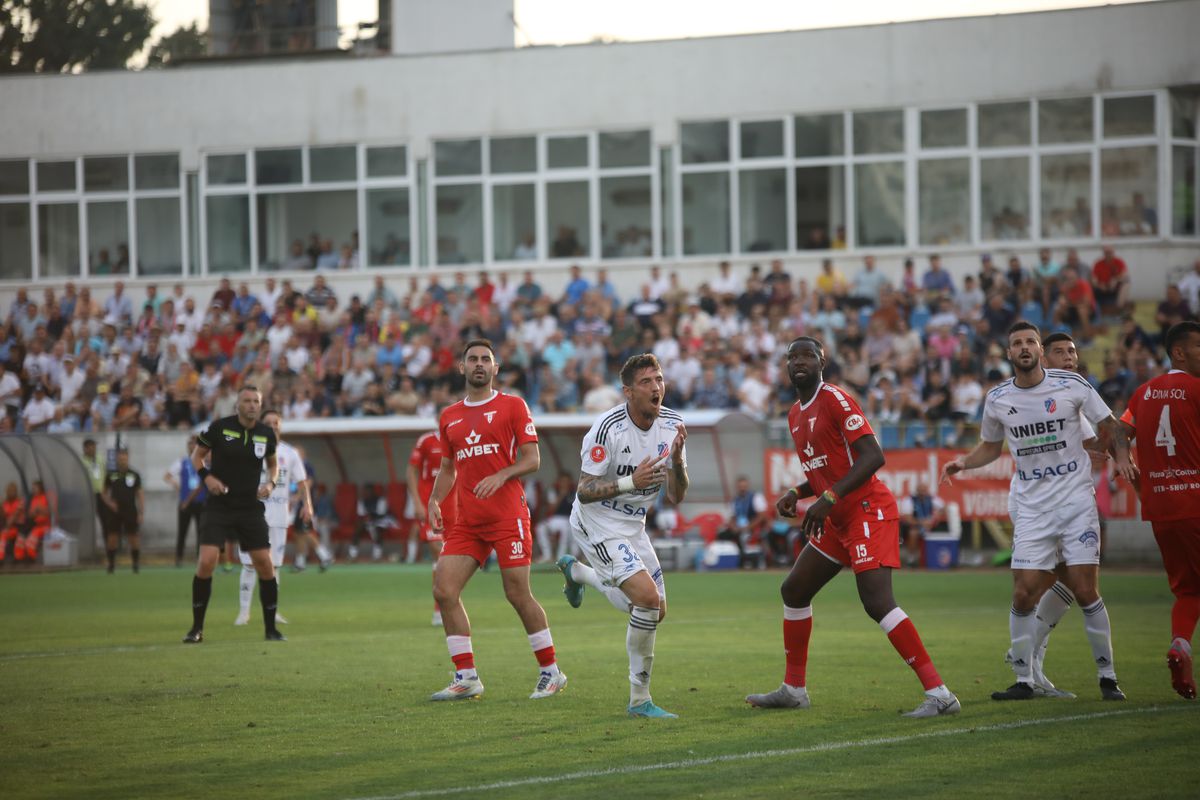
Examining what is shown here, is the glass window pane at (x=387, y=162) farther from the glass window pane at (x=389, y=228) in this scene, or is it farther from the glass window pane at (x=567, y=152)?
the glass window pane at (x=567, y=152)

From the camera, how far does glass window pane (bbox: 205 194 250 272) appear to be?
4103 centimetres

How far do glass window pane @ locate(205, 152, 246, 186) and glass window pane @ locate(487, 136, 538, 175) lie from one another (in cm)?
726

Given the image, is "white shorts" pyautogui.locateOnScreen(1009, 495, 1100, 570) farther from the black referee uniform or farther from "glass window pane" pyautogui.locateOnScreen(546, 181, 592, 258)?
"glass window pane" pyautogui.locateOnScreen(546, 181, 592, 258)

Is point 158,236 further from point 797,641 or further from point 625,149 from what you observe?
point 797,641

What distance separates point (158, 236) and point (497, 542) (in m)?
33.2

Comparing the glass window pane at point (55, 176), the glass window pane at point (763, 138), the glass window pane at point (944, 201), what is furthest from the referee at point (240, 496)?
the glass window pane at point (55, 176)

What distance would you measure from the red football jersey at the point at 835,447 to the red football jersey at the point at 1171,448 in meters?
2.00

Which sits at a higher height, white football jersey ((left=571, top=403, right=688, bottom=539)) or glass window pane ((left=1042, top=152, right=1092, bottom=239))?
glass window pane ((left=1042, top=152, right=1092, bottom=239))

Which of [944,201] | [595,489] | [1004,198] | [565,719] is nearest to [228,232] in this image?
[944,201]

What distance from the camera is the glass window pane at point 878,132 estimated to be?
36.2 metres

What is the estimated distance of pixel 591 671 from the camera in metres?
12.5

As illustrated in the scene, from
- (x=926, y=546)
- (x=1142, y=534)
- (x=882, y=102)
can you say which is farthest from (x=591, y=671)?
(x=882, y=102)

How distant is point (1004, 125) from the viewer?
1393 inches

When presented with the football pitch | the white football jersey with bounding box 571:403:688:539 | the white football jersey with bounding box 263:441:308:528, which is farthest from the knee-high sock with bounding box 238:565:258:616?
the white football jersey with bounding box 571:403:688:539
